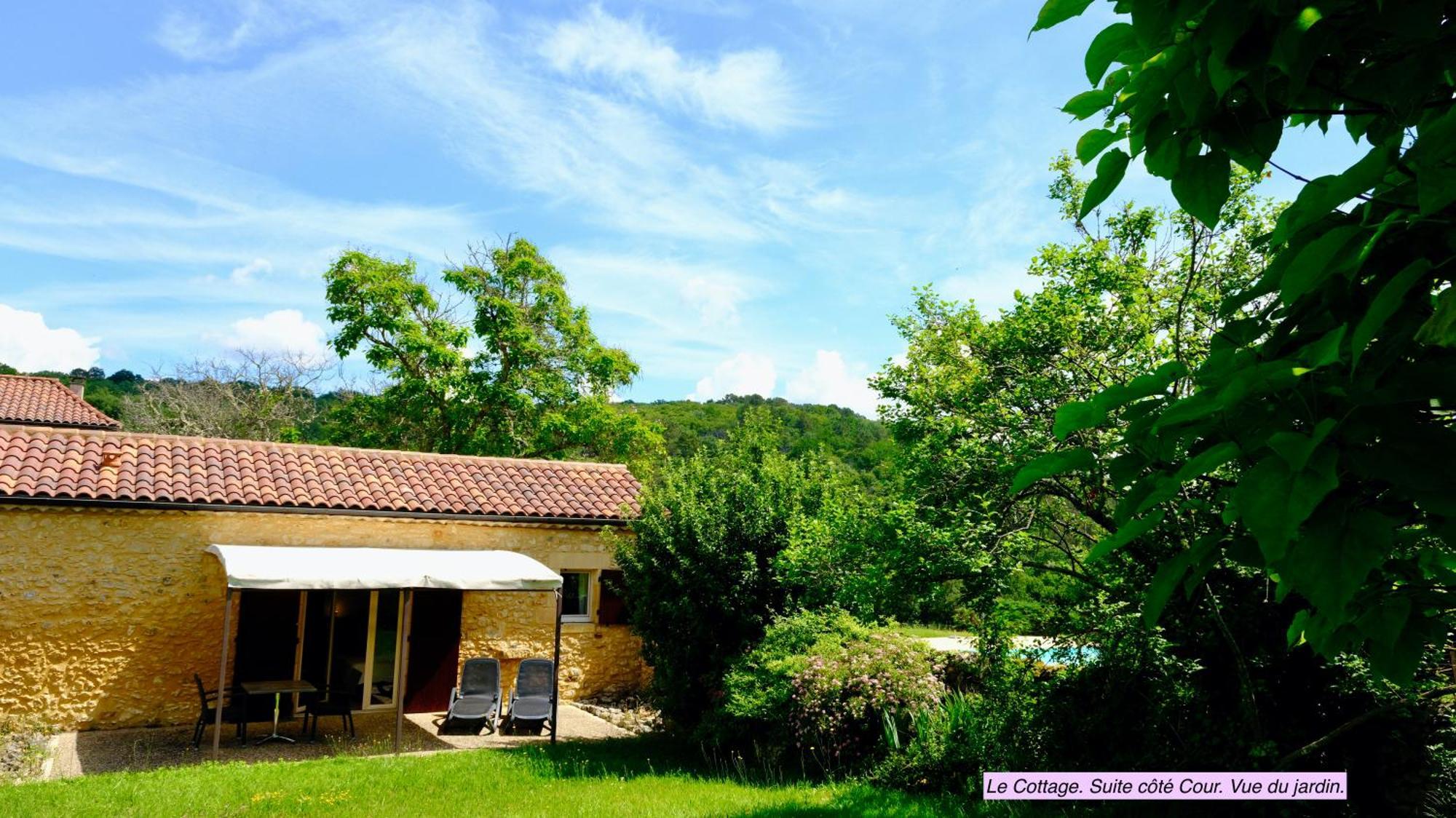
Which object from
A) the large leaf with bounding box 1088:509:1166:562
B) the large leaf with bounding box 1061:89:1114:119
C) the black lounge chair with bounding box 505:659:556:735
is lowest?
→ the black lounge chair with bounding box 505:659:556:735

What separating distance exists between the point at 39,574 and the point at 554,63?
10889mm

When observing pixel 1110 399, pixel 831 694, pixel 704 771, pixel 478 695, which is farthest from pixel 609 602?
pixel 1110 399

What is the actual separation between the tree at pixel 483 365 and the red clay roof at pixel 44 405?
7860 mm

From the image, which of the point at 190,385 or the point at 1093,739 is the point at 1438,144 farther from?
the point at 190,385

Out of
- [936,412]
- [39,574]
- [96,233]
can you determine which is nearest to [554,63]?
[936,412]

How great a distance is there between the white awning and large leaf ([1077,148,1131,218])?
11.8 m

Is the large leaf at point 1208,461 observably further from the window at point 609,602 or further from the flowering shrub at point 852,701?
the window at point 609,602

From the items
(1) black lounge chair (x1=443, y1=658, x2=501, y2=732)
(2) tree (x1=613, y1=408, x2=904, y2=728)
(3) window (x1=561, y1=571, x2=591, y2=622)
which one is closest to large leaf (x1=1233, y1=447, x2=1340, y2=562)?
(2) tree (x1=613, y1=408, x2=904, y2=728)

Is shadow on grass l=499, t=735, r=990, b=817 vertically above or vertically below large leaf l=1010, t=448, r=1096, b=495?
below

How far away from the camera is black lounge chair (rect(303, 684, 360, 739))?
13.0 m

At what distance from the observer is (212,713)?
12.9 meters

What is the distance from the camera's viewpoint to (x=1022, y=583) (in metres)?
9.15

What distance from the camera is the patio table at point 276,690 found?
492 inches

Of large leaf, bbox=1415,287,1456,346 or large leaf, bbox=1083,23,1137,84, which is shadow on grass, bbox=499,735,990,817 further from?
large leaf, bbox=1415,287,1456,346
